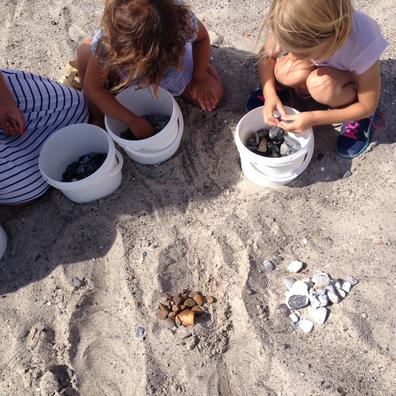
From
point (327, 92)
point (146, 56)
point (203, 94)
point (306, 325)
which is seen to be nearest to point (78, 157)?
point (203, 94)

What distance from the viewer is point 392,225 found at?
1.82m

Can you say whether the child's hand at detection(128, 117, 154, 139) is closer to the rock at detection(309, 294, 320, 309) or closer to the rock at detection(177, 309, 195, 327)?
the rock at detection(177, 309, 195, 327)

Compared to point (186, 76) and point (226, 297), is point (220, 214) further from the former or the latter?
point (186, 76)

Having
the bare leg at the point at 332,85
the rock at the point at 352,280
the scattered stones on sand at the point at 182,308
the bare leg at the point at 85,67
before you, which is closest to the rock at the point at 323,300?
the rock at the point at 352,280

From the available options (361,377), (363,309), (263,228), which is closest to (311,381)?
(361,377)

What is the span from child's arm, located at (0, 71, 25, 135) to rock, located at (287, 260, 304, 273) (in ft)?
3.94

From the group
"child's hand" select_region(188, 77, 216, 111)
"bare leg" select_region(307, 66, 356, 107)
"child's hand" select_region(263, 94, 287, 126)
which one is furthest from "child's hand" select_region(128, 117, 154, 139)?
"bare leg" select_region(307, 66, 356, 107)

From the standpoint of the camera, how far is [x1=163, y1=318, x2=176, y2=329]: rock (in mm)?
1751

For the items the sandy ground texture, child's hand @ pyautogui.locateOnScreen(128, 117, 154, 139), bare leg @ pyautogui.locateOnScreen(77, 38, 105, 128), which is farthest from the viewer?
bare leg @ pyautogui.locateOnScreen(77, 38, 105, 128)

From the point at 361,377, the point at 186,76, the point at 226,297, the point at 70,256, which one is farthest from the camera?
the point at 186,76

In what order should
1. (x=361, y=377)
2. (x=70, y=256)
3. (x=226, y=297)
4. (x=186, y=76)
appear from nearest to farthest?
1. (x=361, y=377)
2. (x=226, y=297)
3. (x=70, y=256)
4. (x=186, y=76)

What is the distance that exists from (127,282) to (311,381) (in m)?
0.76

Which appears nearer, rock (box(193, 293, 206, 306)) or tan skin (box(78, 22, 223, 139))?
rock (box(193, 293, 206, 306))

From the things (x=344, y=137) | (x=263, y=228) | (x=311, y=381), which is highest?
(x=344, y=137)
